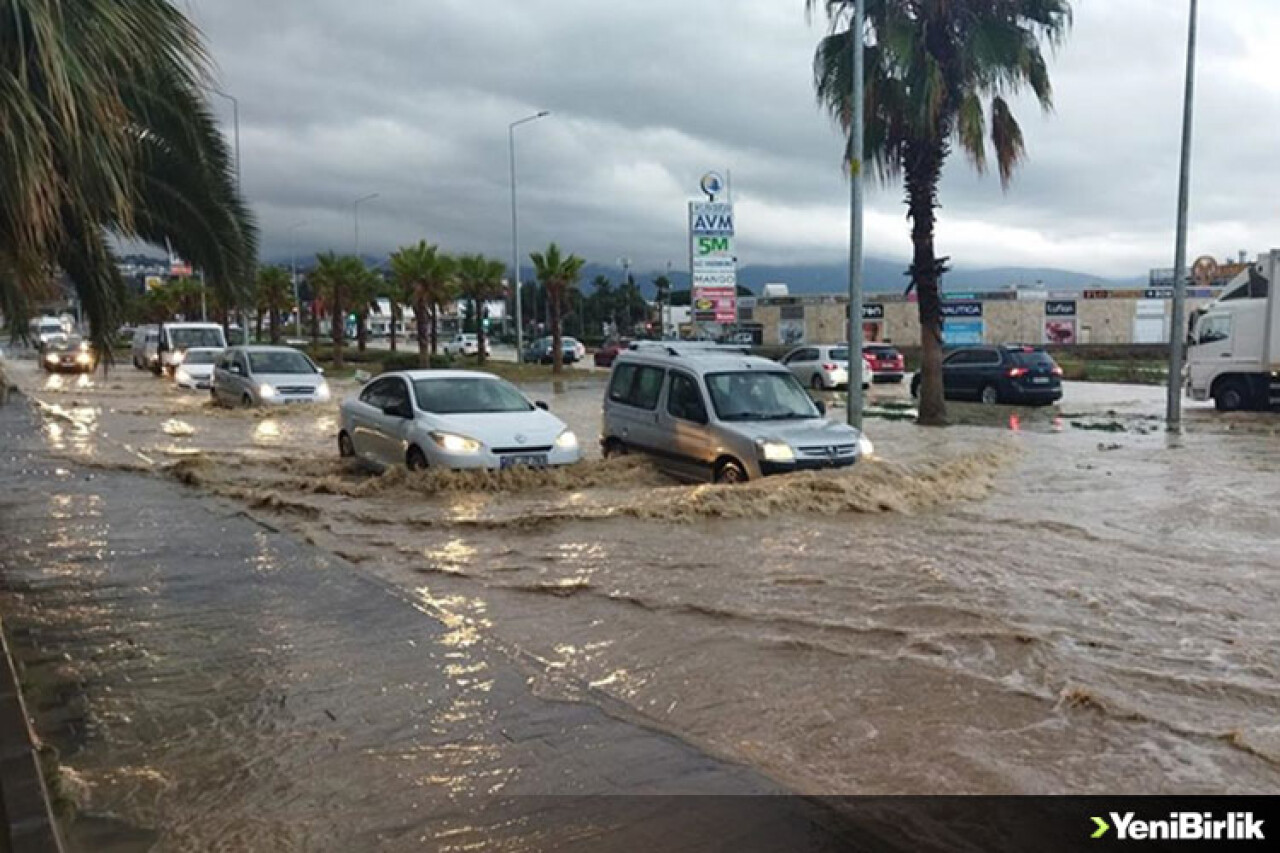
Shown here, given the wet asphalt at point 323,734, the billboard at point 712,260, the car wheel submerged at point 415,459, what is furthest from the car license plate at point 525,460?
the billboard at point 712,260

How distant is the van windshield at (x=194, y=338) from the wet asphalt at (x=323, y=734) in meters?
33.4

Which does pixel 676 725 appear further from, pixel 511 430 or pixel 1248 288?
pixel 1248 288

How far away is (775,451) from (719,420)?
3.24ft

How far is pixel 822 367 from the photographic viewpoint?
33.5 metres

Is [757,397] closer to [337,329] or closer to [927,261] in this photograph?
[927,261]

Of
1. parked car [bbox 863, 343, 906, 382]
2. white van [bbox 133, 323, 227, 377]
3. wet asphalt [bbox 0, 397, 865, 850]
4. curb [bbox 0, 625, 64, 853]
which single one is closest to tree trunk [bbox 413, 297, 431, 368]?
white van [bbox 133, 323, 227, 377]

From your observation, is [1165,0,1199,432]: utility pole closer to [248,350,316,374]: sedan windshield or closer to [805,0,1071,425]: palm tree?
[805,0,1071,425]: palm tree

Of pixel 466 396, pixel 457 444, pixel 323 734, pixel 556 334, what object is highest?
pixel 556 334

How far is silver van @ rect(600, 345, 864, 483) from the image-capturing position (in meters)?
11.4

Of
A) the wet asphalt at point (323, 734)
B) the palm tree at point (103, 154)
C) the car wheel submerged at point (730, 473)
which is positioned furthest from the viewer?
the car wheel submerged at point (730, 473)

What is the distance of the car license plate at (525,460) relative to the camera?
41.0 feet

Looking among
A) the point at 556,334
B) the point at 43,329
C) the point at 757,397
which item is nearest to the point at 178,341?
the point at 556,334

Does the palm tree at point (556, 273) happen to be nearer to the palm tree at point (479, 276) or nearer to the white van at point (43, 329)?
the palm tree at point (479, 276)

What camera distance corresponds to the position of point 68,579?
→ 8.34 m
